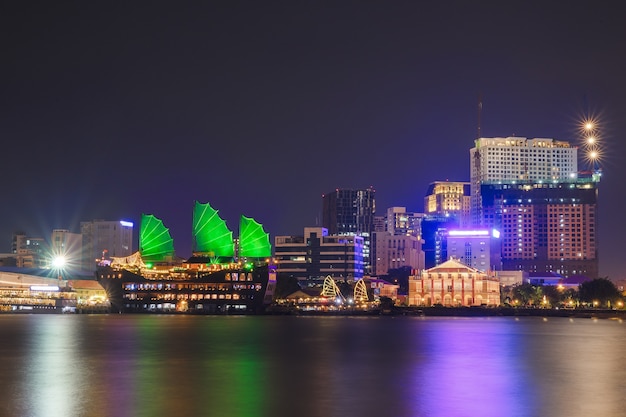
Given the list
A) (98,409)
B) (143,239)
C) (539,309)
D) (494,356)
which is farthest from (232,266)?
(98,409)

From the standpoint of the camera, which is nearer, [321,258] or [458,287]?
[458,287]

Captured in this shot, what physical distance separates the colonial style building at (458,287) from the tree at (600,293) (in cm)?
1599

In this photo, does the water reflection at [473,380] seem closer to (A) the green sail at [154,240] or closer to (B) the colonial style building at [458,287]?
(A) the green sail at [154,240]

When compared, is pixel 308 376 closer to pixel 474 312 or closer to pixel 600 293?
pixel 474 312

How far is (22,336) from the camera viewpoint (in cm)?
7150

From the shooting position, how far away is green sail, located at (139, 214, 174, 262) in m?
137

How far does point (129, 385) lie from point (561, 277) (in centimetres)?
17428

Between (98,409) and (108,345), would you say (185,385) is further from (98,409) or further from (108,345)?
(108,345)

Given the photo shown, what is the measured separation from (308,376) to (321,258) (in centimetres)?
13760

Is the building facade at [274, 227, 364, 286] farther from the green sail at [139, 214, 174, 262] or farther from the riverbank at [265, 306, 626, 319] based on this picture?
the green sail at [139, 214, 174, 262]

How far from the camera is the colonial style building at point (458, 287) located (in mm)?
154750

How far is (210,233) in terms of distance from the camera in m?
134

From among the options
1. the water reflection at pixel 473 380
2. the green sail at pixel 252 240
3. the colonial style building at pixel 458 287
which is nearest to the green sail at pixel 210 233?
the green sail at pixel 252 240

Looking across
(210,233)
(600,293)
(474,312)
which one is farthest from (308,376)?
(600,293)
